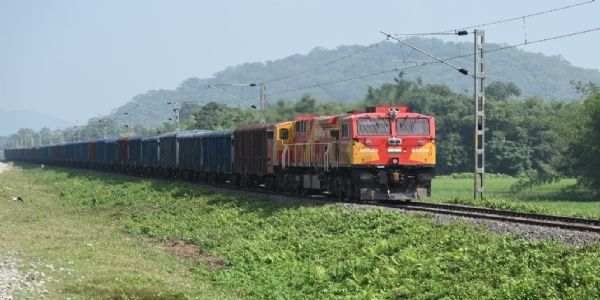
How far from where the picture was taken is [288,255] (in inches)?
958

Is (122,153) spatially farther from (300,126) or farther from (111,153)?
(300,126)

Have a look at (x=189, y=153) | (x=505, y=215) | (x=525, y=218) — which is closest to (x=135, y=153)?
(x=189, y=153)

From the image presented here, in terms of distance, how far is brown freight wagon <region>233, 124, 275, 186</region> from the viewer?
42.6 meters

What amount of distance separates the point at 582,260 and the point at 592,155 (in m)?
63.7

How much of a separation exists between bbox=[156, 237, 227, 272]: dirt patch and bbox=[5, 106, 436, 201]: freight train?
7.06m

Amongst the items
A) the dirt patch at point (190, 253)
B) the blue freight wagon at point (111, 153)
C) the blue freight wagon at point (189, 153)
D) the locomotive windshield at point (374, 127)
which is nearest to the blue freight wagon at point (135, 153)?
the blue freight wagon at point (111, 153)

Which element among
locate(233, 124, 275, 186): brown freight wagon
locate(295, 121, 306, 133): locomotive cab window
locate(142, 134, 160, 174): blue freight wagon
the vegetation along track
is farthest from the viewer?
locate(142, 134, 160, 174): blue freight wagon

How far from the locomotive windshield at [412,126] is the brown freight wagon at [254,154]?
9629 mm

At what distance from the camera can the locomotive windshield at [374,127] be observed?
33.0 metres

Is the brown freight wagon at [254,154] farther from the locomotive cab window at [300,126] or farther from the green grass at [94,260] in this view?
the green grass at [94,260]

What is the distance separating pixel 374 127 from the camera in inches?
1310

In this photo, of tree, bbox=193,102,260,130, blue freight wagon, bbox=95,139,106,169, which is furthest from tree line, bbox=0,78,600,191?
blue freight wagon, bbox=95,139,106,169

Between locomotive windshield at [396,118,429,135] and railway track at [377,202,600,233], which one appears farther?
locomotive windshield at [396,118,429,135]

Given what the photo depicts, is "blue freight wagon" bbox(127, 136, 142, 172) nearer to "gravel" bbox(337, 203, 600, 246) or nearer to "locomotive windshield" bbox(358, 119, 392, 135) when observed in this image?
"locomotive windshield" bbox(358, 119, 392, 135)
